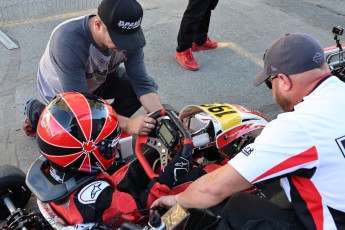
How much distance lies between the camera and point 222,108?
3123 mm

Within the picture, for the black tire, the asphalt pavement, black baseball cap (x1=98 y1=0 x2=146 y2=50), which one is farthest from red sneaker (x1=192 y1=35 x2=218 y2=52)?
the black tire

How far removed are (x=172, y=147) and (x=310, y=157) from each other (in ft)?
3.57

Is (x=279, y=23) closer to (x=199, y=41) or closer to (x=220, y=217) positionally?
(x=199, y=41)

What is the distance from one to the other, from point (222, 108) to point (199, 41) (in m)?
2.72

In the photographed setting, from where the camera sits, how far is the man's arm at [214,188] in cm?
209

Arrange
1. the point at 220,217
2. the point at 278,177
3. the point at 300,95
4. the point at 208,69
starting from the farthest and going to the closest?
the point at 208,69 → the point at 220,217 → the point at 300,95 → the point at 278,177

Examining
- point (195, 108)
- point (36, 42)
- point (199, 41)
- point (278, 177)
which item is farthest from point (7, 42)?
point (278, 177)

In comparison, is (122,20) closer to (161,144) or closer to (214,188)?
(161,144)

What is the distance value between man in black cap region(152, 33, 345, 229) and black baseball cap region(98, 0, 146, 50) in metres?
0.97

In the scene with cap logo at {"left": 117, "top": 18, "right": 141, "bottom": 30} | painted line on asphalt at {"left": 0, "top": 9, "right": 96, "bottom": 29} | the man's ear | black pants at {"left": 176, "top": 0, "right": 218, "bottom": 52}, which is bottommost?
painted line on asphalt at {"left": 0, "top": 9, "right": 96, "bottom": 29}

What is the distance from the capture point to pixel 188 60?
17.6ft

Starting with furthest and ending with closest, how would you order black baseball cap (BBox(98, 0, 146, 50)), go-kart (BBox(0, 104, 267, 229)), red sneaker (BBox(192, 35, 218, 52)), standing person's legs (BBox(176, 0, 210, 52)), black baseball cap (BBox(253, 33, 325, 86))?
1. red sneaker (BBox(192, 35, 218, 52))
2. standing person's legs (BBox(176, 0, 210, 52))
3. black baseball cap (BBox(98, 0, 146, 50))
4. go-kart (BBox(0, 104, 267, 229))
5. black baseball cap (BBox(253, 33, 325, 86))

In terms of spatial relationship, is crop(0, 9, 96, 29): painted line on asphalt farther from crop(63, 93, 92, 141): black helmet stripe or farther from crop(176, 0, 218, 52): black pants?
crop(63, 93, 92, 141): black helmet stripe

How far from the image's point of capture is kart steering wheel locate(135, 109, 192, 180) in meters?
2.67
